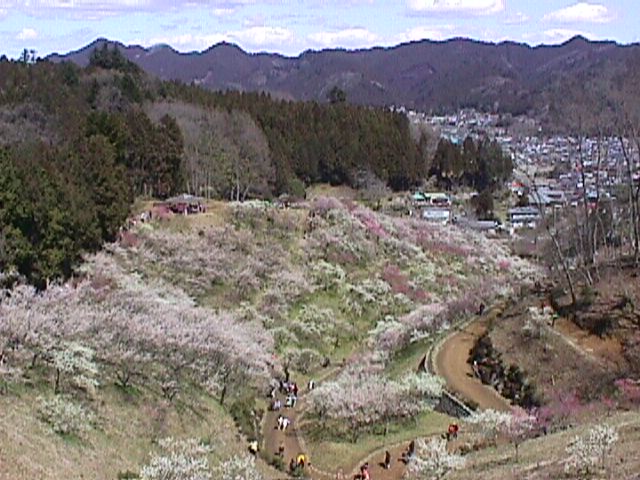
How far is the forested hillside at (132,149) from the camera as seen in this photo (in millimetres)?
27828

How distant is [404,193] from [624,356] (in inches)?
1502

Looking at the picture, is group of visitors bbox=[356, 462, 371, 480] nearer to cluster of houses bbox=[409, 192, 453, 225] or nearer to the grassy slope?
the grassy slope

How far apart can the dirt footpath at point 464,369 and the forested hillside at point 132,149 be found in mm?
13013

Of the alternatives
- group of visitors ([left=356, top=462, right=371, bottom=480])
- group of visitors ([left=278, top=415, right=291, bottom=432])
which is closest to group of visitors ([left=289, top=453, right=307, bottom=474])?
group of visitors ([left=356, top=462, right=371, bottom=480])

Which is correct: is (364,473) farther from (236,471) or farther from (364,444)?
(236,471)

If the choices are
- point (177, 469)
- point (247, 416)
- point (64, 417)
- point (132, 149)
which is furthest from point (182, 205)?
point (177, 469)

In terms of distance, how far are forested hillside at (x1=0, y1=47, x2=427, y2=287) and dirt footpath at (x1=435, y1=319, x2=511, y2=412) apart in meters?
13.0

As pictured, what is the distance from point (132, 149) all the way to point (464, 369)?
21596mm

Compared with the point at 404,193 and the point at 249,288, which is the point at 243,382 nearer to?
the point at 249,288

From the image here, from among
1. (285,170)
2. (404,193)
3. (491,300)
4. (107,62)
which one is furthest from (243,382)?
(107,62)

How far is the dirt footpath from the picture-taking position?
23630 millimetres

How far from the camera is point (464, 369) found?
26.1m

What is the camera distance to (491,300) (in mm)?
34812

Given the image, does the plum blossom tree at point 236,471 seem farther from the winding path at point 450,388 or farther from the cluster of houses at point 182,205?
the cluster of houses at point 182,205
